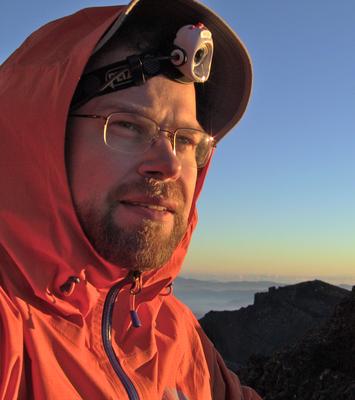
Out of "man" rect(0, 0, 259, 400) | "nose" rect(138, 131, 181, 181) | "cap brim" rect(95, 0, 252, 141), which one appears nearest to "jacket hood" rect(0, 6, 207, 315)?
"man" rect(0, 0, 259, 400)

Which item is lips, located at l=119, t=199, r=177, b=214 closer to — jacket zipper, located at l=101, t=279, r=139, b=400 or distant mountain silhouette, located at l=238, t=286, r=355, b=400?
jacket zipper, located at l=101, t=279, r=139, b=400

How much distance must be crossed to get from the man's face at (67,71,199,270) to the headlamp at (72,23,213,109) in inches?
2.0

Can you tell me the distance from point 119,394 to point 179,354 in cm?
67

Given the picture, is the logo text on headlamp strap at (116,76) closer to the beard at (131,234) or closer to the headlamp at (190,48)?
the headlamp at (190,48)

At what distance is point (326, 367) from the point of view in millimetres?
6488

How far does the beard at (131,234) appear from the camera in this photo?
283 centimetres

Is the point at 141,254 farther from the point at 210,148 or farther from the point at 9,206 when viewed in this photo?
the point at 210,148

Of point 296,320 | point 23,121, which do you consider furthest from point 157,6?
point 296,320

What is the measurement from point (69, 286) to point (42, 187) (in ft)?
1.46

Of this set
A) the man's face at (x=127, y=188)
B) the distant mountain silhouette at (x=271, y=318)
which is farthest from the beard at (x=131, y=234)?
the distant mountain silhouette at (x=271, y=318)

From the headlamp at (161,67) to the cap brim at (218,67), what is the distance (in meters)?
0.14

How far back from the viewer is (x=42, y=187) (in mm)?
2621

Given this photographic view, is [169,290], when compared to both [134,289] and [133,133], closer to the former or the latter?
[134,289]

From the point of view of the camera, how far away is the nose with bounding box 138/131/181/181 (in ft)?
9.67
